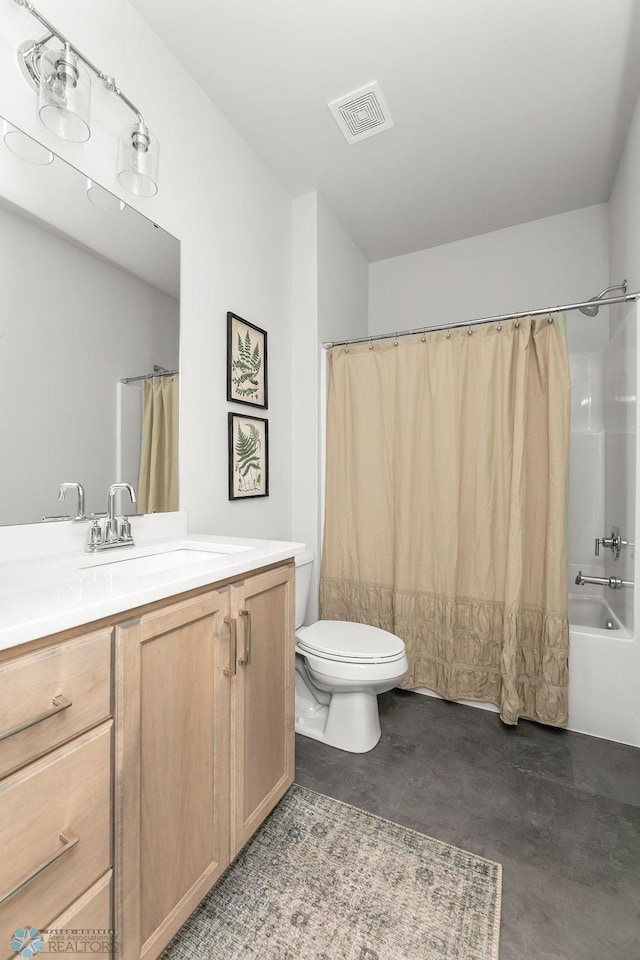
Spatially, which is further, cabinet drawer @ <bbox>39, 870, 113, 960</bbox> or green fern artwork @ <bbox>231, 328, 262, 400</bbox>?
green fern artwork @ <bbox>231, 328, 262, 400</bbox>

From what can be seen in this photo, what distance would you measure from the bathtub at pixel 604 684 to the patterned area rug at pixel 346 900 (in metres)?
0.95

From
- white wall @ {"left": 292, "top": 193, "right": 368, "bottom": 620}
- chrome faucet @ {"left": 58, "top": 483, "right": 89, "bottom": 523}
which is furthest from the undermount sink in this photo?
white wall @ {"left": 292, "top": 193, "right": 368, "bottom": 620}

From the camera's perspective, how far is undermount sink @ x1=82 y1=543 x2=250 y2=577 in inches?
50.6

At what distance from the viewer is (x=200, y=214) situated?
179 cm

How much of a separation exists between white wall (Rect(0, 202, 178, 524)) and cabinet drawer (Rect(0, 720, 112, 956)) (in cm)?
67

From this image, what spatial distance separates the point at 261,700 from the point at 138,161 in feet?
5.48

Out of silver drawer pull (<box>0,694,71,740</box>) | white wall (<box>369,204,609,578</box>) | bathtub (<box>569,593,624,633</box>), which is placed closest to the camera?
silver drawer pull (<box>0,694,71,740</box>)

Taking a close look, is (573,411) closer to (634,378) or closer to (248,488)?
(634,378)

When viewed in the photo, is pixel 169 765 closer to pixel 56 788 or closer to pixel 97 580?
pixel 56 788

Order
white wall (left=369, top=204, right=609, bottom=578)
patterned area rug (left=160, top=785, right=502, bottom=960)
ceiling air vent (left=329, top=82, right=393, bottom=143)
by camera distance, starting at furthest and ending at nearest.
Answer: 1. white wall (left=369, top=204, right=609, bottom=578)
2. ceiling air vent (left=329, top=82, right=393, bottom=143)
3. patterned area rug (left=160, top=785, right=502, bottom=960)

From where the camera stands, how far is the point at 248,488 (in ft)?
6.84

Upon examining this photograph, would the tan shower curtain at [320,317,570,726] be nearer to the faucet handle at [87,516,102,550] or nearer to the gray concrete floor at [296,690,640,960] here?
the gray concrete floor at [296,690,640,960]

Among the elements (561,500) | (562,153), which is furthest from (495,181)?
(561,500)

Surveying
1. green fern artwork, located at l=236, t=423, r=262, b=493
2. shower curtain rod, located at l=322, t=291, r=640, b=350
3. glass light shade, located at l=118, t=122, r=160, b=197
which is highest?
glass light shade, located at l=118, t=122, r=160, b=197
